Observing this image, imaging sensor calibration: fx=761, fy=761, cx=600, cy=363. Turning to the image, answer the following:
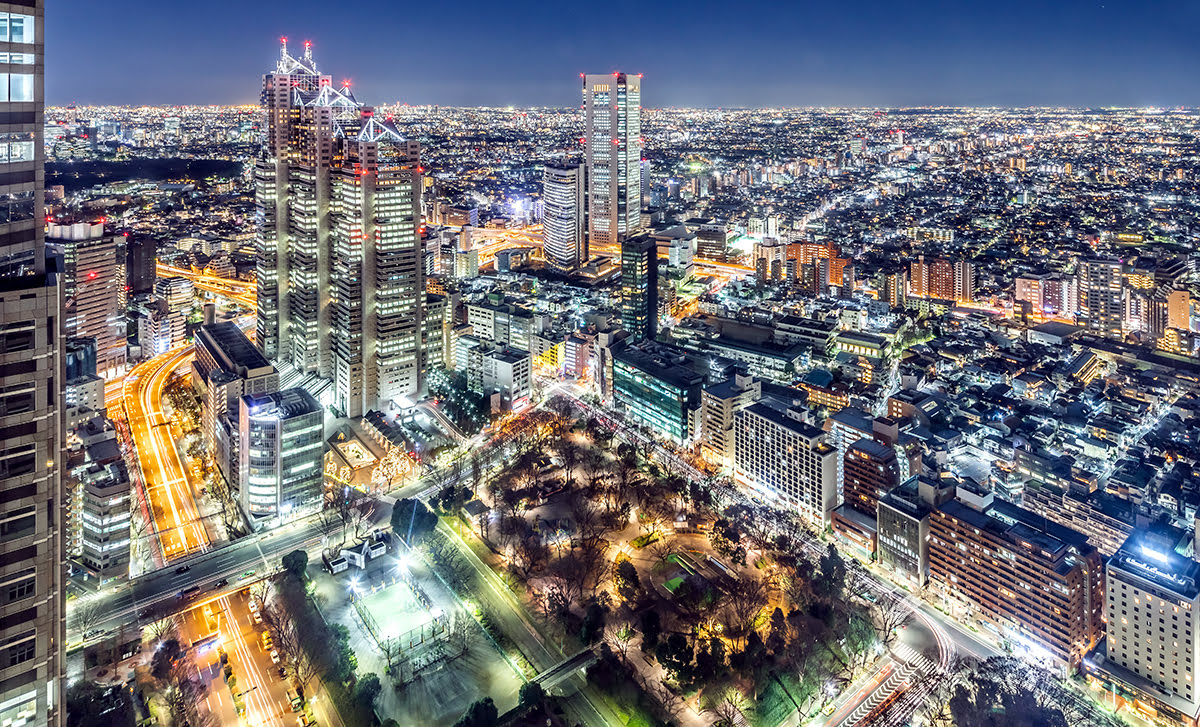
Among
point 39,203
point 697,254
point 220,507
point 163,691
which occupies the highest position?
point 697,254

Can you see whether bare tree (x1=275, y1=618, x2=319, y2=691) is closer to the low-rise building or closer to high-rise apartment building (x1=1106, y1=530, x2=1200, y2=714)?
the low-rise building

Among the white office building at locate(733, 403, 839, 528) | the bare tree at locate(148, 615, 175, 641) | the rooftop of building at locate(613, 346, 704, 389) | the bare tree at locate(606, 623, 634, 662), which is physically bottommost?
the bare tree at locate(606, 623, 634, 662)

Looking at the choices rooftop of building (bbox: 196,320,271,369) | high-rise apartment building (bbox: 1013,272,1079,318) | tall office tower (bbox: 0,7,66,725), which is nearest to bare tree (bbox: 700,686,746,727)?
tall office tower (bbox: 0,7,66,725)

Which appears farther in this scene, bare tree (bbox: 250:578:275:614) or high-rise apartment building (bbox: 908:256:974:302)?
high-rise apartment building (bbox: 908:256:974:302)

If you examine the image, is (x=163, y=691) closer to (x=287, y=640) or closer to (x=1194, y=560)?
(x=287, y=640)

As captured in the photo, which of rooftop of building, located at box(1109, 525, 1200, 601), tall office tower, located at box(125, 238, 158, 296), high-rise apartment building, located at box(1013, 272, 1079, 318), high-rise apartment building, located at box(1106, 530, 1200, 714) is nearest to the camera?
high-rise apartment building, located at box(1106, 530, 1200, 714)

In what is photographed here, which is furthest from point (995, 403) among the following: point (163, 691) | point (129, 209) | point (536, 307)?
point (129, 209)

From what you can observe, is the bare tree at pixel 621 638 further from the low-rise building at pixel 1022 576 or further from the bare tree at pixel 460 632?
the low-rise building at pixel 1022 576
